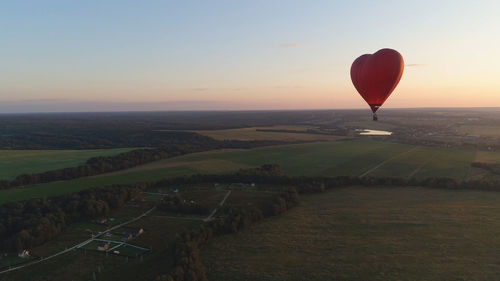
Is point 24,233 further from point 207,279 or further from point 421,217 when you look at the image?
point 421,217

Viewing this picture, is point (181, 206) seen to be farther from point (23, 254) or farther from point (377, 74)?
point (377, 74)

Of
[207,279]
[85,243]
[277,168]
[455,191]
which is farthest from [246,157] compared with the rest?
[207,279]

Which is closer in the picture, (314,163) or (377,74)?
(377,74)

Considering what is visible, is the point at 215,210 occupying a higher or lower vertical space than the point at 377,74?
lower

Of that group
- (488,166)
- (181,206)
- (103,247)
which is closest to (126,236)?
(103,247)

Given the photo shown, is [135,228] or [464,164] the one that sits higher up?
[464,164]

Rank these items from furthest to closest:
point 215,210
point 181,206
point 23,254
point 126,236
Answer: point 215,210 → point 181,206 → point 126,236 → point 23,254

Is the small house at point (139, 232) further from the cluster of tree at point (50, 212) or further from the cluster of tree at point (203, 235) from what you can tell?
the cluster of tree at point (50, 212)
